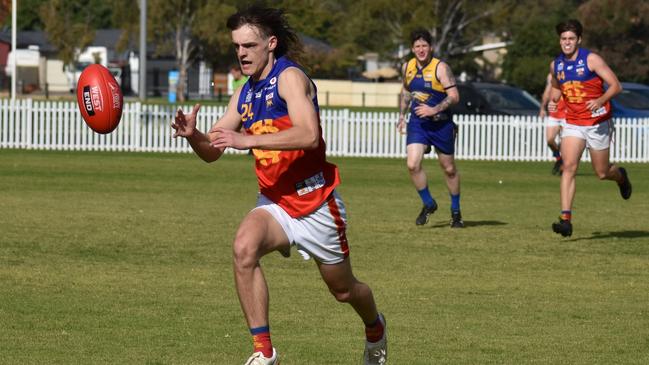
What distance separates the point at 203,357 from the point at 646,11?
183ft

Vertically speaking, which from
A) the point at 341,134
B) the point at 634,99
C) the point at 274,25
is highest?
the point at 274,25

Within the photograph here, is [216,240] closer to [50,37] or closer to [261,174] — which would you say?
[261,174]

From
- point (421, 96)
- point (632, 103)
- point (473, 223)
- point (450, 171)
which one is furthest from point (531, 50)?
point (421, 96)

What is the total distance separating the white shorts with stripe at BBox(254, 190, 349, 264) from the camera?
7.54 meters

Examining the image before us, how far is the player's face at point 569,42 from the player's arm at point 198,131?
6.67 metres

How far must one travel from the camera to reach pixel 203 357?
26.5 feet

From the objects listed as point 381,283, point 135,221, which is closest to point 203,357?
point 381,283

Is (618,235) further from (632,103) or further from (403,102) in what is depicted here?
(632,103)

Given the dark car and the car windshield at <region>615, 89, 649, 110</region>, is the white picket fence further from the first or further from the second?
the car windshield at <region>615, 89, 649, 110</region>

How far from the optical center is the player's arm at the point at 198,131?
24.1ft

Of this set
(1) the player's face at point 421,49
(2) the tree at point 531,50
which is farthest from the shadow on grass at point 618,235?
(2) the tree at point 531,50

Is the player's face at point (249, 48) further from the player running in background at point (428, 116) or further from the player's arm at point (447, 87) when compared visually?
the player running in background at point (428, 116)

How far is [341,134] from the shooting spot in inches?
1260

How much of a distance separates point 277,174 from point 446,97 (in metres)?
8.07
